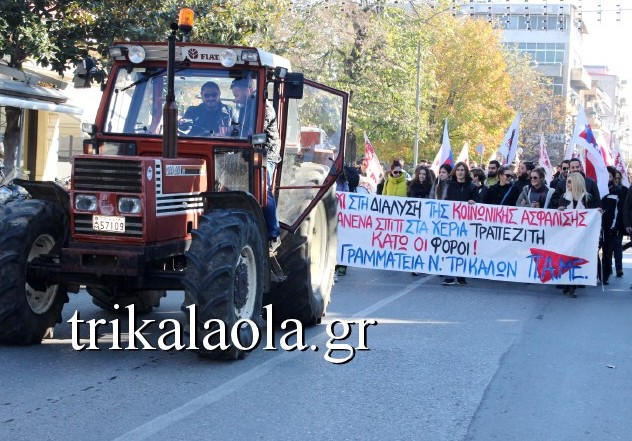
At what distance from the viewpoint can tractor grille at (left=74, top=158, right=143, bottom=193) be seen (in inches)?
312

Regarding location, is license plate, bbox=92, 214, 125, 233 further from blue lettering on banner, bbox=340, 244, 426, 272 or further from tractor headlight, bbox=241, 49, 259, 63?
blue lettering on banner, bbox=340, 244, 426, 272

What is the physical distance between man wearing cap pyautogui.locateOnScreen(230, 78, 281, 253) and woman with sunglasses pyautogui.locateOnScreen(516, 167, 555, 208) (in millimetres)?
7404

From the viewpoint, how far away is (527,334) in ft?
34.7

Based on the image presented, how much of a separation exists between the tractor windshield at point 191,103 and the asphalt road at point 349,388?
1919 mm

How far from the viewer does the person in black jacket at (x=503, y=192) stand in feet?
53.2

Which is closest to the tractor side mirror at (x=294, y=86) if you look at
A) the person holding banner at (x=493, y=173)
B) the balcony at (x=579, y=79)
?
the person holding banner at (x=493, y=173)

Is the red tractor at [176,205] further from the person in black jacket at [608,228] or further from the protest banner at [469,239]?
the person in black jacket at [608,228]

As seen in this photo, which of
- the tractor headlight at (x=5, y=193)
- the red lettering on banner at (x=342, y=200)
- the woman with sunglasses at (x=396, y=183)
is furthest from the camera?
the woman with sunglasses at (x=396, y=183)

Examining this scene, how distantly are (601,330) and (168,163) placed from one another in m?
5.53

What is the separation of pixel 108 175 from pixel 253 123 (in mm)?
1536

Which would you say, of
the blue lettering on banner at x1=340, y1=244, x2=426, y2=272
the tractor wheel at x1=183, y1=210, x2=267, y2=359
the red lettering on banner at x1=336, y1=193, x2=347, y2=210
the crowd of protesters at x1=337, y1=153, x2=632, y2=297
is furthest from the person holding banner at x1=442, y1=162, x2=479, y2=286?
the tractor wheel at x1=183, y1=210, x2=267, y2=359

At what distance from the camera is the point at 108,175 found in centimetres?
798

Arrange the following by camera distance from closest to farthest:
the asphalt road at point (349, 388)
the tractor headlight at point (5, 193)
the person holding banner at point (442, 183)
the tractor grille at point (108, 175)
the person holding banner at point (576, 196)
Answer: the asphalt road at point (349, 388)
the tractor grille at point (108, 175)
the tractor headlight at point (5, 193)
the person holding banner at point (576, 196)
the person holding banner at point (442, 183)

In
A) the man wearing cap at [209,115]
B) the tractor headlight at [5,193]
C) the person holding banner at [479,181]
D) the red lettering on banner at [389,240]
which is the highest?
the man wearing cap at [209,115]
